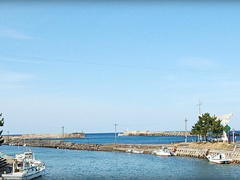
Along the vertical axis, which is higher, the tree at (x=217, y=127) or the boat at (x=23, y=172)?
the tree at (x=217, y=127)

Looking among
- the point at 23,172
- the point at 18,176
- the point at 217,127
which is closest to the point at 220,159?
the point at 217,127

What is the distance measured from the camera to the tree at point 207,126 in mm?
81731

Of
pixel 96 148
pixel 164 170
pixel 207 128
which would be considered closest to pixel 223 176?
pixel 164 170

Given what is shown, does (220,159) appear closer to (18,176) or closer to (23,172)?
(23,172)

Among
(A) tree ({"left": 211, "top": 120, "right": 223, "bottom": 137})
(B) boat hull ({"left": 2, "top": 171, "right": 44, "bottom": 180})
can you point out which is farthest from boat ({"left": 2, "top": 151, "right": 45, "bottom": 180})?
(A) tree ({"left": 211, "top": 120, "right": 223, "bottom": 137})

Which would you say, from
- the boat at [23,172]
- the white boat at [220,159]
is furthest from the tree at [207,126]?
the boat at [23,172]

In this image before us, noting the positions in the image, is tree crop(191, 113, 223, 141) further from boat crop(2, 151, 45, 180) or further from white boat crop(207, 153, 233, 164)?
boat crop(2, 151, 45, 180)

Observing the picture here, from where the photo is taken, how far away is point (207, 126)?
83.7 meters

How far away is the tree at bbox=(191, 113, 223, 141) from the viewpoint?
8173cm

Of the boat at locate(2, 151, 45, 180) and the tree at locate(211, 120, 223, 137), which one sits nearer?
the boat at locate(2, 151, 45, 180)

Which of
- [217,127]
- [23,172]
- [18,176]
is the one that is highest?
[217,127]

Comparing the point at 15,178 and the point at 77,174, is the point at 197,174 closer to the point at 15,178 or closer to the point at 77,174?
the point at 77,174

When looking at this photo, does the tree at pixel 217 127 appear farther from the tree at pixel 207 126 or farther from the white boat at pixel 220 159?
the white boat at pixel 220 159

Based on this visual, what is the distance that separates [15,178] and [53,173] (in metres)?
13.3
